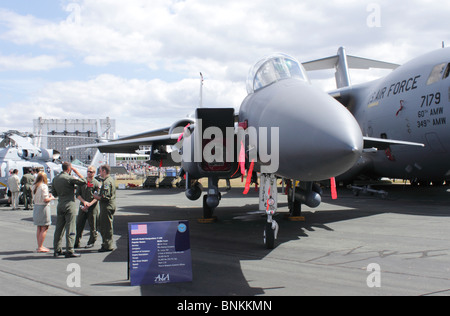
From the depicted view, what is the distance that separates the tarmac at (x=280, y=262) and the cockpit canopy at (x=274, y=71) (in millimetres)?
3130

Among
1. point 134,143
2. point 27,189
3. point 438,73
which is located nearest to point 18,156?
point 27,189

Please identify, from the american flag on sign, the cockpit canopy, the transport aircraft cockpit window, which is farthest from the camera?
the transport aircraft cockpit window

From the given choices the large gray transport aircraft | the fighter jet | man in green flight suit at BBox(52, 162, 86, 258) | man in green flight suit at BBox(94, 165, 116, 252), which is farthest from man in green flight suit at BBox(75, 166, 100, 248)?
the fighter jet

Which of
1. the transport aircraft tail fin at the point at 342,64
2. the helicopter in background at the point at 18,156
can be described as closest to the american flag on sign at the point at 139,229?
the helicopter in background at the point at 18,156

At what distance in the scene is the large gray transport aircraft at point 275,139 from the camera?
4.88m

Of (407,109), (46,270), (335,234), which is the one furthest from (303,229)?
(407,109)

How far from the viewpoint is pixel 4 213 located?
14031 mm

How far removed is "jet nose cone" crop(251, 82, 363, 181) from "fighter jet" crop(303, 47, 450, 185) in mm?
5744

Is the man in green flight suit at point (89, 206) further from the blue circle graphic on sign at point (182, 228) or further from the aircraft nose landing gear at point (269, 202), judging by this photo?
the aircraft nose landing gear at point (269, 202)

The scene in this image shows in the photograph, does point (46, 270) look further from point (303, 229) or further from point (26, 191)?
point (26, 191)

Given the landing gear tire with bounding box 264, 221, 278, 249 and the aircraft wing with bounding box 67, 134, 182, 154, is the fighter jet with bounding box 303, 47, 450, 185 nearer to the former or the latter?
the landing gear tire with bounding box 264, 221, 278, 249

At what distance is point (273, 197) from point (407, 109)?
8.35 m

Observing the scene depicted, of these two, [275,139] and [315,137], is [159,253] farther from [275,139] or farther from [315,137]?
[315,137]

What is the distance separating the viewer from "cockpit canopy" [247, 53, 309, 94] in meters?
7.29
